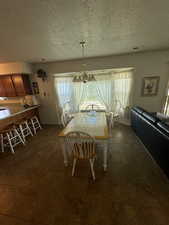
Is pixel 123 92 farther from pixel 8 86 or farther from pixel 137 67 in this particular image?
pixel 8 86

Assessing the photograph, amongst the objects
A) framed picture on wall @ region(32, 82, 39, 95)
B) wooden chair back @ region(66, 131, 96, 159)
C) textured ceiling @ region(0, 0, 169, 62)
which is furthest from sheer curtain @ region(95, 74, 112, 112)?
wooden chair back @ region(66, 131, 96, 159)

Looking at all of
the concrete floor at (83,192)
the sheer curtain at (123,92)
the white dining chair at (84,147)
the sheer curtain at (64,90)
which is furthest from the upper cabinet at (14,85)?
the sheer curtain at (123,92)

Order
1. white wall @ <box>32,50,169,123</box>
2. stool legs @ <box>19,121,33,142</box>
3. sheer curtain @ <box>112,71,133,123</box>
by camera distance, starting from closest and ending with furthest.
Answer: stool legs @ <box>19,121,33,142</box> < white wall @ <box>32,50,169,123</box> < sheer curtain @ <box>112,71,133,123</box>

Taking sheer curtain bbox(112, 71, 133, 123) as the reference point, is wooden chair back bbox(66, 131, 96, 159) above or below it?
below

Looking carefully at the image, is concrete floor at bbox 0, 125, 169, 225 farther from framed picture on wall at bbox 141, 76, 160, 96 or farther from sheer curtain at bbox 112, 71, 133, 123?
framed picture on wall at bbox 141, 76, 160, 96

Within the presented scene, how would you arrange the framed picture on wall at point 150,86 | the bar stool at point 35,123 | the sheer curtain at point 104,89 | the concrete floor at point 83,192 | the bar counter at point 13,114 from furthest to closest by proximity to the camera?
the sheer curtain at point 104,89 → the bar stool at point 35,123 → the framed picture on wall at point 150,86 → the bar counter at point 13,114 → the concrete floor at point 83,192

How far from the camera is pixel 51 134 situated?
140 inches

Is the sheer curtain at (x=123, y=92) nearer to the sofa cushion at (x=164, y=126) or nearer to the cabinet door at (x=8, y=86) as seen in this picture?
the sofa cushion at (x=164, y=126)

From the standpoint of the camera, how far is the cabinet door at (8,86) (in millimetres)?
3891

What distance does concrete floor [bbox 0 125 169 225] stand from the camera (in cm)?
127

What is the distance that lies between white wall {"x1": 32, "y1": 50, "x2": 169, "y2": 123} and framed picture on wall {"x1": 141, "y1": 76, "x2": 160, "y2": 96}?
4.8 inches

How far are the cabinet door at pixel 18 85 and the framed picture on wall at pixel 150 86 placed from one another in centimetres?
448

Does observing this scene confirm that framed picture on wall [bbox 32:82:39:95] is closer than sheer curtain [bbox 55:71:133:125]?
No

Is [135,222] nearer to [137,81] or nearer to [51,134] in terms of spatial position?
[51,134]
